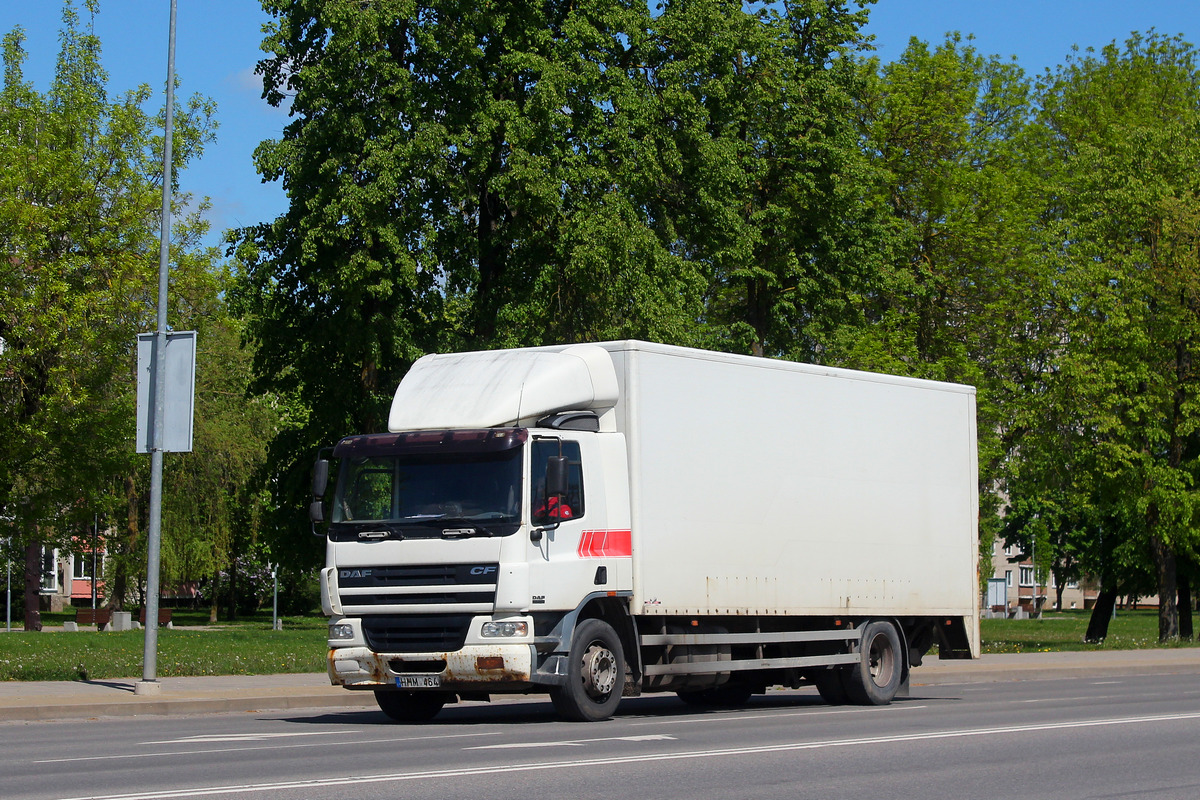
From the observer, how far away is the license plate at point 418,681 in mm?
14086

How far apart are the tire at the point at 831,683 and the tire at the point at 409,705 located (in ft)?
15.1

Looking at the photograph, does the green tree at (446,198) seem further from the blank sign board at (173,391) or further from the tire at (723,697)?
the tire at (723,697)

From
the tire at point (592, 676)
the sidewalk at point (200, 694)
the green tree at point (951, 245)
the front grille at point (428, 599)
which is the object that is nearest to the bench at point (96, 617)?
the green tree at point (951, 245)

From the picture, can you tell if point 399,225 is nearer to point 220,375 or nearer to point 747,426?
point 747,426

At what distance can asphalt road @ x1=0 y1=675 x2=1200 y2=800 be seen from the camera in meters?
9.05

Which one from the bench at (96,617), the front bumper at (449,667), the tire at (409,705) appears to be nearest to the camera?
the front bumper at (449,667)

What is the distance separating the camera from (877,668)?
17.8 m

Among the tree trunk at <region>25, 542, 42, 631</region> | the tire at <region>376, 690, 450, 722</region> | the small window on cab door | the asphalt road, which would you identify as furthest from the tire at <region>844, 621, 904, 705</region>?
the tree trunk at <region>25, 542, 42, 631</region>

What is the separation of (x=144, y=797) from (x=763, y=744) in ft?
17.9

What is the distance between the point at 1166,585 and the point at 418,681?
3147 centimetres

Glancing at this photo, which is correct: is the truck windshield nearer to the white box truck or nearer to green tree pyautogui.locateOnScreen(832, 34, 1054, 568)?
the white box truck

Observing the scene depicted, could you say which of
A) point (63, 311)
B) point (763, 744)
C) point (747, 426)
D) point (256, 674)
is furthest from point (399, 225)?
point (763, 744)

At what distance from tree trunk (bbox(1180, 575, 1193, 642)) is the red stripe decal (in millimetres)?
31936

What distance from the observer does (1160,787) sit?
9469mm
